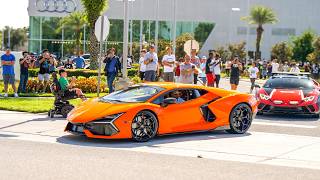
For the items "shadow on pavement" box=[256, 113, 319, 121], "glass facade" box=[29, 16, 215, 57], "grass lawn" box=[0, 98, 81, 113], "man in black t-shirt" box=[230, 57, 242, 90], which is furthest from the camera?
"glass facade" box=[29, 16, 215, 57]

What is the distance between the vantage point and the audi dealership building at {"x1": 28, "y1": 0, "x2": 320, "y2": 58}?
249 ft

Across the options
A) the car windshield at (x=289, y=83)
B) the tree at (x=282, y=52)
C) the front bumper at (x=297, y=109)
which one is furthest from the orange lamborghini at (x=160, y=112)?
the tree at (x=282, y=52)

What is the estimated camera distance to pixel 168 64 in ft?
71.4

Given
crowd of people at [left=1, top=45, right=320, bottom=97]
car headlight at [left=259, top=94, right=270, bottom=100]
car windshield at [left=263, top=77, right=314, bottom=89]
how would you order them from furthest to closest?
crowd of people at [left=1, top=45, right=320, bottom=97]
car windshield at [left=263, top=77, right=314, bottom=89]
car headlight at [left=259, top=94, right=270, bottom=100]

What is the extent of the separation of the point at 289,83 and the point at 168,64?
15.8 ft

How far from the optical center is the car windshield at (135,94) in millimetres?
12230

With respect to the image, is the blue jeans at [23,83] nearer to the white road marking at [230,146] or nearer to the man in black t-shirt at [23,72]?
the man in black t-shirt at [23,72]

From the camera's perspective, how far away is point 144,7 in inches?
3150

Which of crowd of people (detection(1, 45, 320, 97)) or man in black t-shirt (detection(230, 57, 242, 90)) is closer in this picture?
crowd of people (detection(1, 45, 320, 97))

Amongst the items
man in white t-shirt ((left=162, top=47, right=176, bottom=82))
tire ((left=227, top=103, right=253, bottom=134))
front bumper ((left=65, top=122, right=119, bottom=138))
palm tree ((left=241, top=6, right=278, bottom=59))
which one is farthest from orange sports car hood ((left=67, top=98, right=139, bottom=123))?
palm tree ((left=241, top=6, right=278, bottom=59))

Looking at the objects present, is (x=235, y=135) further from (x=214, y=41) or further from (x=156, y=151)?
(x=214, y=41)

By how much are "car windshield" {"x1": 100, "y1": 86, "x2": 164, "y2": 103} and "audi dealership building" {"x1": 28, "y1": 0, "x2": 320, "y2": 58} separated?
2304 inches

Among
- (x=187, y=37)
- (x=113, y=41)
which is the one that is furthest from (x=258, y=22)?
(x=113, y=41)

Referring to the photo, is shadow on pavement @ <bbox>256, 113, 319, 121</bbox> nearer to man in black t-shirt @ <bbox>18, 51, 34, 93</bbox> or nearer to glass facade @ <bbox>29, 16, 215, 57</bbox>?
man in black t-shirt @ <bbox>18, 51, 34, 93</bbox>
